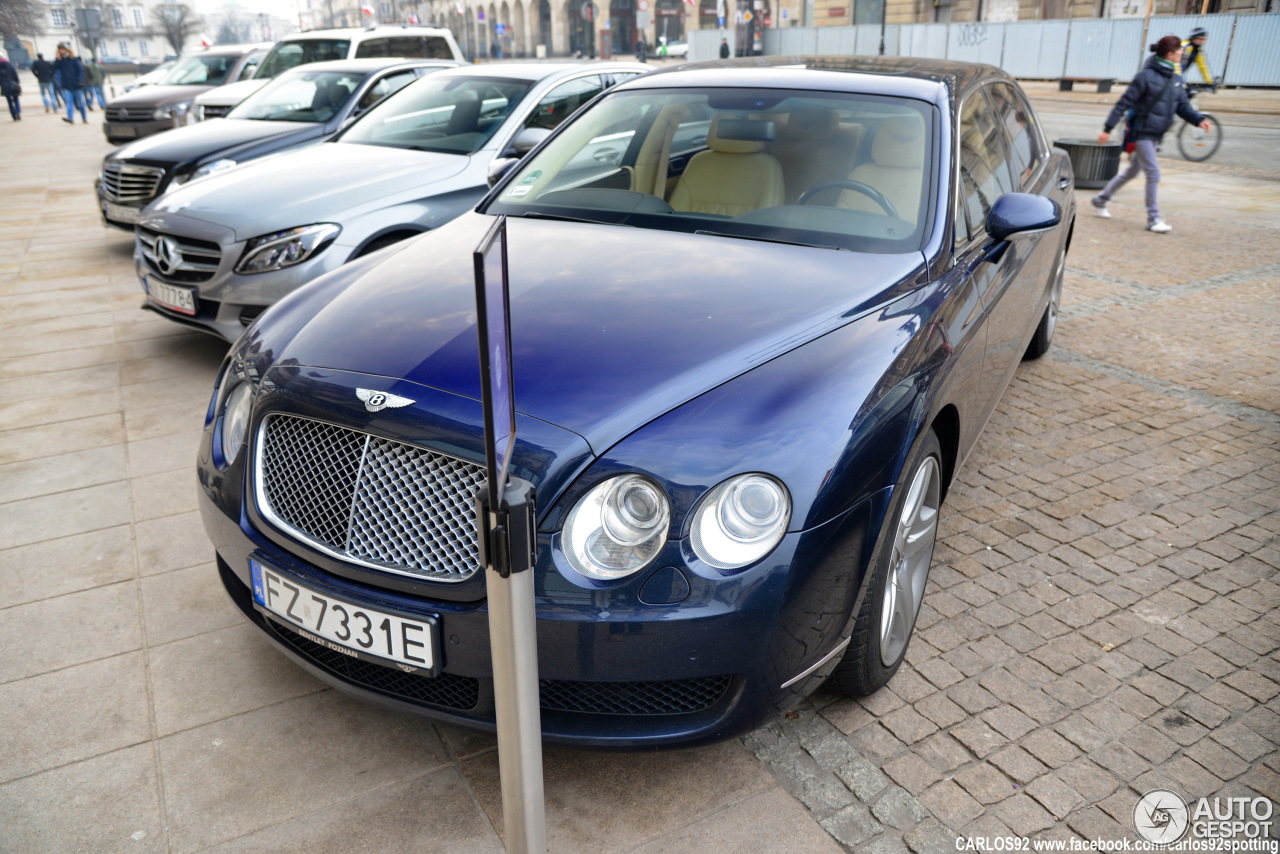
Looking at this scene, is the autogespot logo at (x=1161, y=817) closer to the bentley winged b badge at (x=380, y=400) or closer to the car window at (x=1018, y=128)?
the bentley winged b badge at (x=380, y=400)

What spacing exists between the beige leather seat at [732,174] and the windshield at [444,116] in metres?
2.91

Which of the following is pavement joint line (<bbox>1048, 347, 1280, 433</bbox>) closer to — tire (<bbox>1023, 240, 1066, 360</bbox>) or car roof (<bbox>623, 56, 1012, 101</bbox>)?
tire (<bbox>1023, 240, 1066, 360</bbox>)

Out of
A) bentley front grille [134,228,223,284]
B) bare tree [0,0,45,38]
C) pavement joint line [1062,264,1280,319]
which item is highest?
bare tree [0,0,45,38]

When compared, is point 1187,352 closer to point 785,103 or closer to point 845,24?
point 785,103

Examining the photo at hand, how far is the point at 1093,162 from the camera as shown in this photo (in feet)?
36.0

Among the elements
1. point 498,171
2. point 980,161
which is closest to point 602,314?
point 980,161

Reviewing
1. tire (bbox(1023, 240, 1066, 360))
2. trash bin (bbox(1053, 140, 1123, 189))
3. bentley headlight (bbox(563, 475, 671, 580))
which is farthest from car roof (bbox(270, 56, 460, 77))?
bentley headlight (bbox(563, 475, 671, 580))

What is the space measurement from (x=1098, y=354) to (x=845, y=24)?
4599 cm

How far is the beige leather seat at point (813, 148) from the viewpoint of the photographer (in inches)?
132

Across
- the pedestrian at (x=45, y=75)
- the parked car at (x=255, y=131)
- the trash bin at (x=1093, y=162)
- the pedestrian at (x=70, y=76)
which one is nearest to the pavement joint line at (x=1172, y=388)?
the parked car at (x=255, y=131)

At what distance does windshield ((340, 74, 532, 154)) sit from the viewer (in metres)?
6.26

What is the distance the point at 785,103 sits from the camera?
3.57m

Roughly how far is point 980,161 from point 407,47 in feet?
31.2

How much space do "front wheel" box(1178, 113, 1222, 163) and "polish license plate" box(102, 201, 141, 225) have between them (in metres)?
14.1
